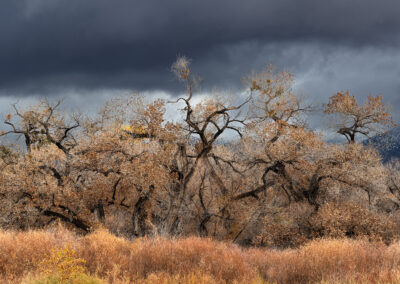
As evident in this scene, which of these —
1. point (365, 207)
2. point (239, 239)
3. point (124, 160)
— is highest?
point (124, 160)

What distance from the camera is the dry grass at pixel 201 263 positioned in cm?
914

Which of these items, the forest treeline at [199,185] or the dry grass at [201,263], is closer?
the dry grass at [201,263]

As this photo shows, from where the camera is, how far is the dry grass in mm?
9141

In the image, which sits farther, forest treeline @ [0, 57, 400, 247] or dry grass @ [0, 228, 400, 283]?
forest treeline @ [0, 57, 400, 247]

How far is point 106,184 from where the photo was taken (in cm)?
2188

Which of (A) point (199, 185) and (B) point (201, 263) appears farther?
(A) point (199, 185)

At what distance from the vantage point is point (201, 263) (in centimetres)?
991

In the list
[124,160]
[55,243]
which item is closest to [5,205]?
[124,160]

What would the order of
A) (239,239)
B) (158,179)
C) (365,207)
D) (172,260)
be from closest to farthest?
(172,260) → (158,179) → (365,207) → (239,239)

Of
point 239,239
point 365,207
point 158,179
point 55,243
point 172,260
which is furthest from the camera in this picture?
point 239,239

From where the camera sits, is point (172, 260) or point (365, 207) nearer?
point (172, 260)

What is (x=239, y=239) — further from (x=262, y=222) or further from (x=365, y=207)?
(x=365, y=207)

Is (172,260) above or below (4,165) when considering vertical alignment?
below

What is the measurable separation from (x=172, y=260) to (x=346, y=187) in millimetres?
16703
